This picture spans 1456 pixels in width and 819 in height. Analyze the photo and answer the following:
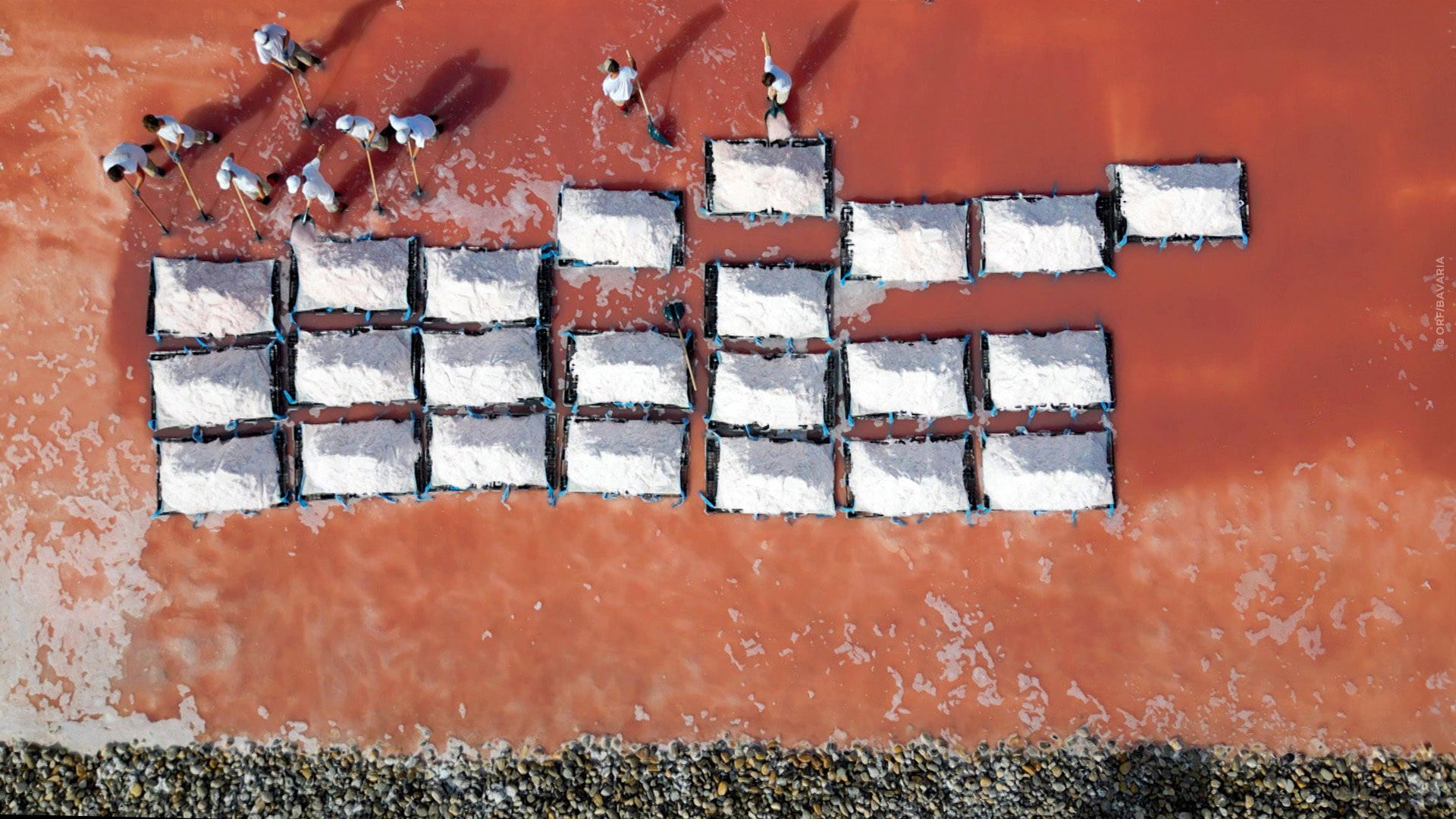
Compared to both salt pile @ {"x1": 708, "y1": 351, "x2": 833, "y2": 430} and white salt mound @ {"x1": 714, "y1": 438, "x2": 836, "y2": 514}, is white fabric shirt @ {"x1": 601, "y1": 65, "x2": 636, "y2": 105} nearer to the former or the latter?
salt pile @ {"x1": 708, "y1": 351, "x2": 833, "y2": 430}

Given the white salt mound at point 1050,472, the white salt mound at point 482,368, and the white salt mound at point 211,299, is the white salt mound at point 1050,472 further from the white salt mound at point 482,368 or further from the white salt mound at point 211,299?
the white salt mound at point 211,299

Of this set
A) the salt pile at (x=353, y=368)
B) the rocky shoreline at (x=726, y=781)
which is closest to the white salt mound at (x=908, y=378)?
the rocky shoreline at (x=726, y=781)

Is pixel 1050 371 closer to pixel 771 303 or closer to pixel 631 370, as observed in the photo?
pixel 771 303

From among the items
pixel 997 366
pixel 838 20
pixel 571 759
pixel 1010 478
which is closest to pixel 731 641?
pixel 571 759

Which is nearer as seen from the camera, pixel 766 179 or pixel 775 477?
pixel 775 477

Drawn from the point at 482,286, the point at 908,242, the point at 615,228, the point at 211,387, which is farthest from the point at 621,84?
the point at 211,387

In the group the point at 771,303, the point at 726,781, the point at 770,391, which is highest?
the point at 771,303

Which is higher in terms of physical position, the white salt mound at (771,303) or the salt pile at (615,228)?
the salt pile at (615,228)
